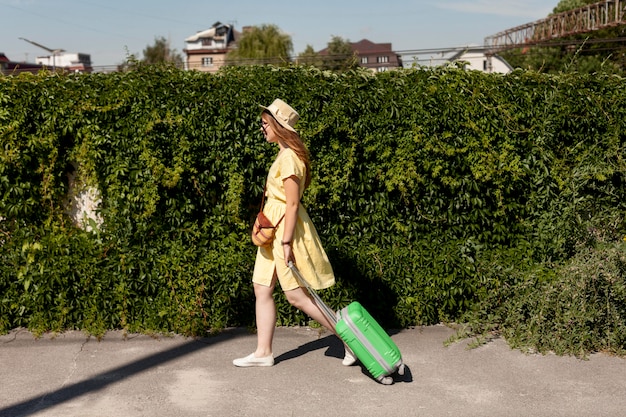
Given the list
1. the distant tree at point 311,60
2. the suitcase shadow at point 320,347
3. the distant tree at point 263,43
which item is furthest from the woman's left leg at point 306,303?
the distant tree at point 263,43

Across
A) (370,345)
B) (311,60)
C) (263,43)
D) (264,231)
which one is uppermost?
(263,43)

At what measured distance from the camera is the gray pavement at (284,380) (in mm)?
4492

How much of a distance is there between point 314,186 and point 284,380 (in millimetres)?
1591

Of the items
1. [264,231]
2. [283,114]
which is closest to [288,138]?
[283,114]

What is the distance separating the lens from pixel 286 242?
4891mm

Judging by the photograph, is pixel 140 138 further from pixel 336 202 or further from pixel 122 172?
pixel 336 202

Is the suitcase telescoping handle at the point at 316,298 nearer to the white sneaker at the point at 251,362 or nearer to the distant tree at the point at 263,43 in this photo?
the white sneaker at the point at 251,362

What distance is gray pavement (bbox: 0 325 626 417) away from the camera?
14.7 ft

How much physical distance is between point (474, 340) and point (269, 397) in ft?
6.18

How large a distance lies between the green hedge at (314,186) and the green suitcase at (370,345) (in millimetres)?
1119

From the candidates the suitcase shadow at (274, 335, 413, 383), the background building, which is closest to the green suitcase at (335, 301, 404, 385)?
the suitcase shadow at (274, 335, 413, 383)

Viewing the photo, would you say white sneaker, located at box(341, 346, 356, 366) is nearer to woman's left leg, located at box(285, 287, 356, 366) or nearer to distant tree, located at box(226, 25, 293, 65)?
woman's left leg, located at box(285, 287, 356, 366)

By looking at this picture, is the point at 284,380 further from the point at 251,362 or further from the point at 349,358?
the point at 349,358

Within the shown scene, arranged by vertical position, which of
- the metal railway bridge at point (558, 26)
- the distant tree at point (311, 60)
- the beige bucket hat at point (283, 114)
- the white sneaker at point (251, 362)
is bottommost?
the white sneaker at point (251, 362)
